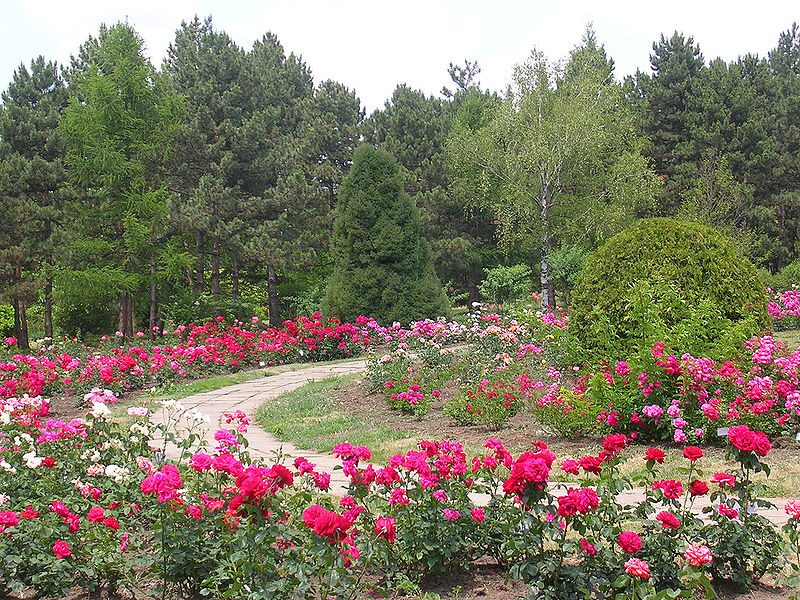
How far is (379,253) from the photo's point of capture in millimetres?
14750

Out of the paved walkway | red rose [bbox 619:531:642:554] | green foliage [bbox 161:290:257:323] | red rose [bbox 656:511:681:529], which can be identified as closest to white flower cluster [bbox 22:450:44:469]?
the paved walkway

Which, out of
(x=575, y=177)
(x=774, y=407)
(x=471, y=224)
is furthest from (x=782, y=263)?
(x=774, y=407)

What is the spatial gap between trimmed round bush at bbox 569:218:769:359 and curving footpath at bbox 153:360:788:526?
2458 mm

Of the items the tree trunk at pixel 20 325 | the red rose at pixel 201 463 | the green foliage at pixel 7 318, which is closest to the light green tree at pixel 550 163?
the tree trunk at pixel 20 325

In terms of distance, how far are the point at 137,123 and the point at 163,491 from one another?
59.2 feet

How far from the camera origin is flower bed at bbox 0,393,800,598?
2.45 m

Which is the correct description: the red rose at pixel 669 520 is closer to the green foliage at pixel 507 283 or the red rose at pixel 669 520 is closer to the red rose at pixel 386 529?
the red rose at pixel 386 529

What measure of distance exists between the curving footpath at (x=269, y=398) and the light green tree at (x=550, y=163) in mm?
14047

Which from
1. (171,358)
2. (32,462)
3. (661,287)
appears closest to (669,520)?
(32,462)

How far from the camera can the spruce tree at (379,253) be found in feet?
47.9

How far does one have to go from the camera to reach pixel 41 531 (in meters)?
2.82

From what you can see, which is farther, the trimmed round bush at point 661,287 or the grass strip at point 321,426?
the trimmed round bush at point 661,287

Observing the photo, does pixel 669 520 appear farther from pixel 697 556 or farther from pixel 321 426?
pixel 321 426

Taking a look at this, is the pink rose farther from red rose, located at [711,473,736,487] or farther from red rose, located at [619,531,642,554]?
red rose, located at [711,473,736,487]
